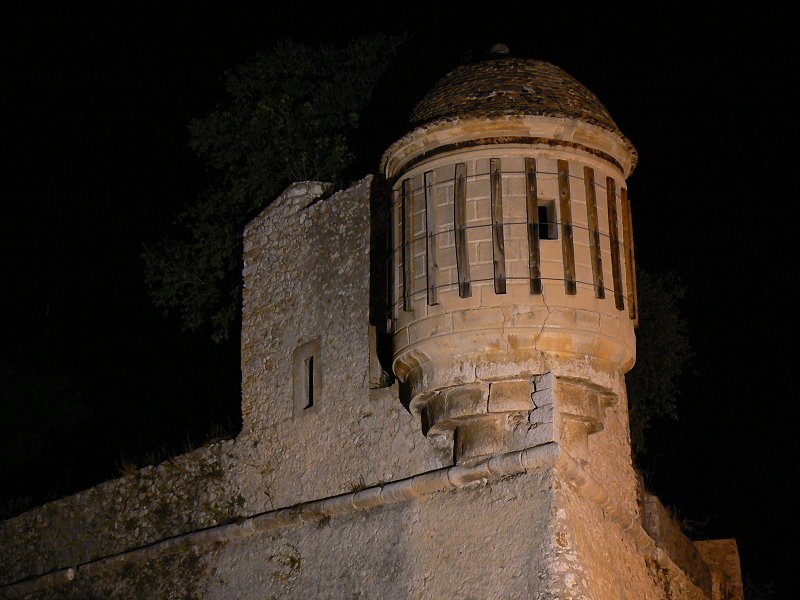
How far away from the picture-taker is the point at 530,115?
1223 centimetres

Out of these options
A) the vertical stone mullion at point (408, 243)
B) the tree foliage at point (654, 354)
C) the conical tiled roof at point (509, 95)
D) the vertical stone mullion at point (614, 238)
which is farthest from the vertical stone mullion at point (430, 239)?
the tree foliage at point (654, 354)

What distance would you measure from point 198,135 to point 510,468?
1031 centimetres

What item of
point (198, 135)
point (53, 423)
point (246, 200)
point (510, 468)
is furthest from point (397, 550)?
point (53, 423)

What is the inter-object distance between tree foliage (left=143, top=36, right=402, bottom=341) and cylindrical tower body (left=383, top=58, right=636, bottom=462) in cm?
706

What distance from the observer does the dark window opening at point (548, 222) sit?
12.2m

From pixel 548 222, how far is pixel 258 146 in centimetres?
890

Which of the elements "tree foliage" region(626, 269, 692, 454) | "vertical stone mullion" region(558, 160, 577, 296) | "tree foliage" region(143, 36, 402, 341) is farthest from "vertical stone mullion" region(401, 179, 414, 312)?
"tree foliage" region(626, 269, 692, 454)

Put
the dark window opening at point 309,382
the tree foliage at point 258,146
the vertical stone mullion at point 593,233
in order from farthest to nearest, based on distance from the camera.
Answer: the tree foliage at point 258,146 → the dark window opening at point 309,382 → the vertical stone mullion at point 593,233

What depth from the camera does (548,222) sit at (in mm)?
12266

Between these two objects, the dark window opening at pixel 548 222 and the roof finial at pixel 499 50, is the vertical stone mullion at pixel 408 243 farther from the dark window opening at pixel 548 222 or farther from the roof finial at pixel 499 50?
the roof finial at pixel 499 50

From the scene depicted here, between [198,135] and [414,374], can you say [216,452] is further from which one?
[198,135]

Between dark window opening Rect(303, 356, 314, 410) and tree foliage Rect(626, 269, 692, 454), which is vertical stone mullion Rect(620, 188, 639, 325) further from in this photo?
tree foliage Rect(626, 269, 692, 454)

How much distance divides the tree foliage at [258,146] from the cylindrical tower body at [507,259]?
7.06 metres

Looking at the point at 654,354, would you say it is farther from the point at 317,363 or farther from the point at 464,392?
the point at 464,392
